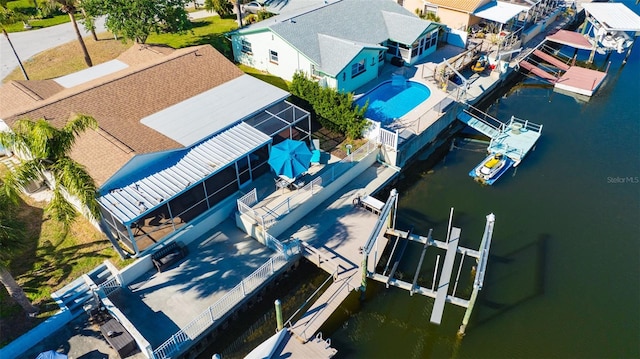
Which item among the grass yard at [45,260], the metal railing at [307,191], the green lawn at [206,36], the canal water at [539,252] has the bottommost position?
the canal water at [539,252]

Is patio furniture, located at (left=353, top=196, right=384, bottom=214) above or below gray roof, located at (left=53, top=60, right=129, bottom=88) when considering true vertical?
below

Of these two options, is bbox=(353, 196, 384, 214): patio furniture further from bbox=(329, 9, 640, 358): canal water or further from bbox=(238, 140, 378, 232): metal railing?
bbox=(329, 9, 640, 358): canal water

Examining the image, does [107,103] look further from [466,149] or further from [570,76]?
[570,76]

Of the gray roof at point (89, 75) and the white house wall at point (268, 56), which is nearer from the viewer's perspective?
the gray roof at point (89, 75)

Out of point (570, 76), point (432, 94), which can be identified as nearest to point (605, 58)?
point (570, 76)

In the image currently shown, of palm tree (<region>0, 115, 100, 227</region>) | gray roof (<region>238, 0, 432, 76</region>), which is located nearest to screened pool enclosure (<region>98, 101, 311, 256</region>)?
palm tree (<region>0, 115, 100, 227</region>)

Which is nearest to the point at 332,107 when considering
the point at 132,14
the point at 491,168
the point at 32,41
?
the point at 491,168

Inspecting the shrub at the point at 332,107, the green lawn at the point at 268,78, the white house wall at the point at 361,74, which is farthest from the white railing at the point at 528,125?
the green lawn at the point at 268,78

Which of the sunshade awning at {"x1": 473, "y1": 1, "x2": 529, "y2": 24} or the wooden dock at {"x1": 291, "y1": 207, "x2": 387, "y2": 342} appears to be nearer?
the wooden dock at {"x1": 291, "y1": 207, "x2": 387, "y2": 342}

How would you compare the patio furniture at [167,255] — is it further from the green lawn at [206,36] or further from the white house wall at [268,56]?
the green lawn at [206,36]
